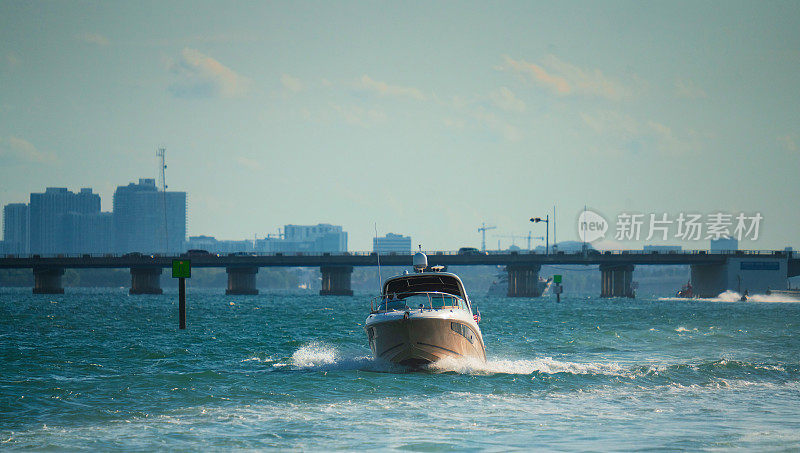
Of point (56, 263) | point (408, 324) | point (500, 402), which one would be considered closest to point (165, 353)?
point (408, 324)

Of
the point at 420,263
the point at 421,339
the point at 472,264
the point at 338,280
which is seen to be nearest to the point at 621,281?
the point at 472,264

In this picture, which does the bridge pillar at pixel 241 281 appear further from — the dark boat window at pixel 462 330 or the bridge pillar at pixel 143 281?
the dark boat window at pixel 462 330

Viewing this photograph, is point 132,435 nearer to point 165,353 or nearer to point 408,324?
point 408,324

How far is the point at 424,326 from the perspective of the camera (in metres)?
30.4

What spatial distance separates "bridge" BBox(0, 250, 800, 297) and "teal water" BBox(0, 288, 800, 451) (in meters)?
132

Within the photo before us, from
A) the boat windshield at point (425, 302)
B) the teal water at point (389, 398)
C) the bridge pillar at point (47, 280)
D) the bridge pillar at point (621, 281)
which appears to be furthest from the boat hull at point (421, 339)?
the bridge pillar at point (47, 280)

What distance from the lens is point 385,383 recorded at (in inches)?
1136

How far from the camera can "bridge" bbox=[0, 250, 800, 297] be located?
177 meters

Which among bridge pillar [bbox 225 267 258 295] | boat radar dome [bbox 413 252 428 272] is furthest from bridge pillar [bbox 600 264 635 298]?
boat radar dome [bbox 413 252 428 272]

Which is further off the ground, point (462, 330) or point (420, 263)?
point (420, 263)

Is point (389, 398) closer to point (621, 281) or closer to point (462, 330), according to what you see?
point (462, 330)

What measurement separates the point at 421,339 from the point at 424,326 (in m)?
0.52

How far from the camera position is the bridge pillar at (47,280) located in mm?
187500

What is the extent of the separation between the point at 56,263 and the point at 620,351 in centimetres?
15961
